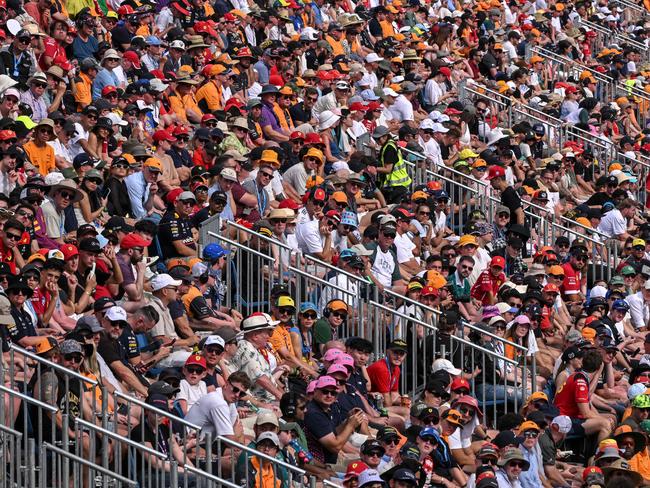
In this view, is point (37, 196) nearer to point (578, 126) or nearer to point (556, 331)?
point (556, 331)

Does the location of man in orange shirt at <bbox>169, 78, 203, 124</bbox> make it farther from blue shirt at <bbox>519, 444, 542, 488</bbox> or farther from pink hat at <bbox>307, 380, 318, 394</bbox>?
blue shirt at <bbox>519, 444, 542, 488</bbox>

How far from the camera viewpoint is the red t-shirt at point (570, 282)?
22.9 metres

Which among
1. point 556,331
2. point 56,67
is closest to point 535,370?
point 556,331

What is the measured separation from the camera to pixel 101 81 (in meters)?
23.3

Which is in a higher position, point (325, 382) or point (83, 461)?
point (83, 461)

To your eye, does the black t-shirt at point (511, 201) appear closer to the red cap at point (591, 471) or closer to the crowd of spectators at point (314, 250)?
the crowd of spectators at point (314, 250)

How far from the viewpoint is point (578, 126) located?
30.9m

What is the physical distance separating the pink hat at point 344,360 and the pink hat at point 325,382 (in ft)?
1.90

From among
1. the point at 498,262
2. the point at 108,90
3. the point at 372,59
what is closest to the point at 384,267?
the point at 498,262

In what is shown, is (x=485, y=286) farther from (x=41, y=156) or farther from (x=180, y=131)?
(x=41, y=156)

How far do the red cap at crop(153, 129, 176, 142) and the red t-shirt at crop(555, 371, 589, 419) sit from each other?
19.0 feet

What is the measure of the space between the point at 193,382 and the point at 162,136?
6.30m

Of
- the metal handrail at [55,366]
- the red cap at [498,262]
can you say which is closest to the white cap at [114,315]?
the metal handrail at [55,366]

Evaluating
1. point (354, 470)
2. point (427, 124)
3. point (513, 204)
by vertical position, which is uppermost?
point (354, 470)
